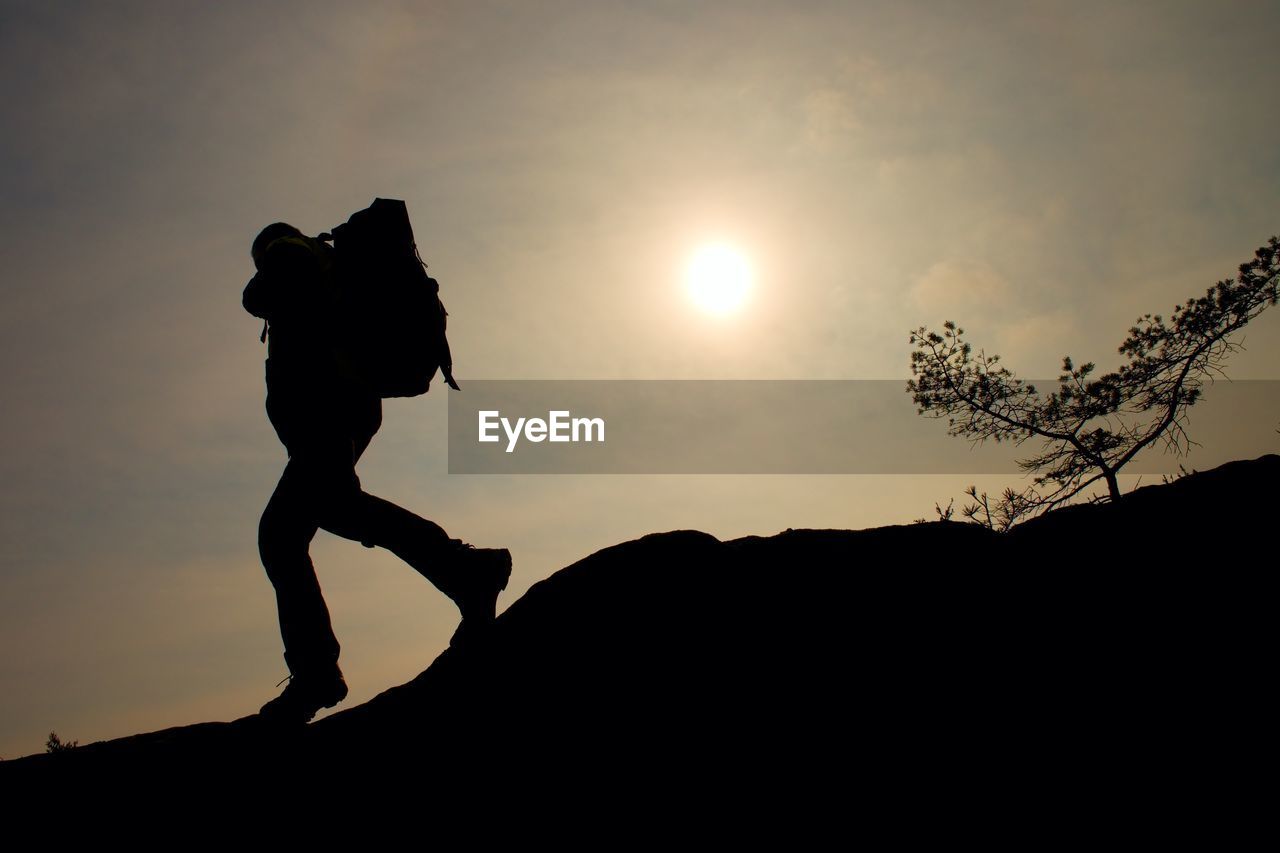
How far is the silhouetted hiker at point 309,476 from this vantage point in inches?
155

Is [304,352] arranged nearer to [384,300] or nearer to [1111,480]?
[384,300]

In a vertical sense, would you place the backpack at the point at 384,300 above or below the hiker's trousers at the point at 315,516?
above

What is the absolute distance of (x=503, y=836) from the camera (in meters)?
2.97

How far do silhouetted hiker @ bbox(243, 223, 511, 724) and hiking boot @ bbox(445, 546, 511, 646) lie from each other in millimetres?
33

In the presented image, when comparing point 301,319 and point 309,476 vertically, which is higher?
point 301,319

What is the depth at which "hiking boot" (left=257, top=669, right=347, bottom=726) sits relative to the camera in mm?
3910

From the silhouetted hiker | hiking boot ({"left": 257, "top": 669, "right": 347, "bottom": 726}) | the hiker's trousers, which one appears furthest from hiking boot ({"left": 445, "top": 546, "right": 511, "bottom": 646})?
hiking boot ({"left": 257, "top": 669, "right": 347, "bottom": 726})

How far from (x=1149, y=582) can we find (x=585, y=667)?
102 inches

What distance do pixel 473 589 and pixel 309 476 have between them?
1.06 m

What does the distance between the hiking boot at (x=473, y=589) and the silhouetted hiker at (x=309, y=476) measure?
0.03m

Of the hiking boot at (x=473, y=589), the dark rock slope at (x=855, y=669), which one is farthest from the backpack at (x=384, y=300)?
the dark rock slope at (x=855, y=669)

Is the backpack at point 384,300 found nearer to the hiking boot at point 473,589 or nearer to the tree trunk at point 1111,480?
the hiking boot at point 473,589

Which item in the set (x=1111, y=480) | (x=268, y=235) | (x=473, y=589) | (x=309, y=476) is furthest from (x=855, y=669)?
(x=1111, y=480)

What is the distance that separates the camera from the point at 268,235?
4156 mm
